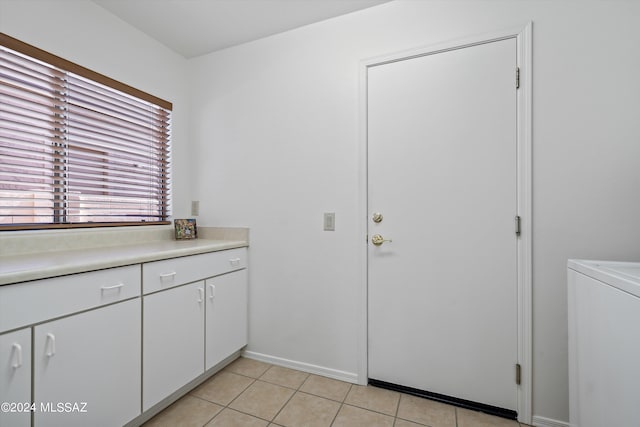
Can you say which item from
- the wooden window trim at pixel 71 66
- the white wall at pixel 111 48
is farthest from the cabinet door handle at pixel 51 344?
the wooden window trim at pixel 71 66

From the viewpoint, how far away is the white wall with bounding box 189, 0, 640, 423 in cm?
137

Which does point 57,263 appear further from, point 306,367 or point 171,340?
point 306,367

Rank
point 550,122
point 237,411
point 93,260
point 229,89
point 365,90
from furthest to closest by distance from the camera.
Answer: point 229,89 < point 365,90 < point 237,411 < point 550,122 < point 93,260

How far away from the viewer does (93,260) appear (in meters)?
1.23

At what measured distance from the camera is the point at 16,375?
3.24ft

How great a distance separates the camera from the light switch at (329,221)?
192 cm

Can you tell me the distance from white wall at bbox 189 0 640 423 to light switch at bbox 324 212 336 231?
35 millimetres

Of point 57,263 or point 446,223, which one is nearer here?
point 57,263

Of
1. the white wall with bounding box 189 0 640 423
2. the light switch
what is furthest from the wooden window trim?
the light switch

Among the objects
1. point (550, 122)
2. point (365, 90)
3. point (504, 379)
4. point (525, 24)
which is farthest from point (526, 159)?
point (504, 379)

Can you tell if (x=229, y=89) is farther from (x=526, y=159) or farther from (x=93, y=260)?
(x=526, y=159)

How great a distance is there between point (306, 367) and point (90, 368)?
4.13 feet

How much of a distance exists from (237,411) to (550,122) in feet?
7.46

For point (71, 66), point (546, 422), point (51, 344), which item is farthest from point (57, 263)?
point (546, 422)
